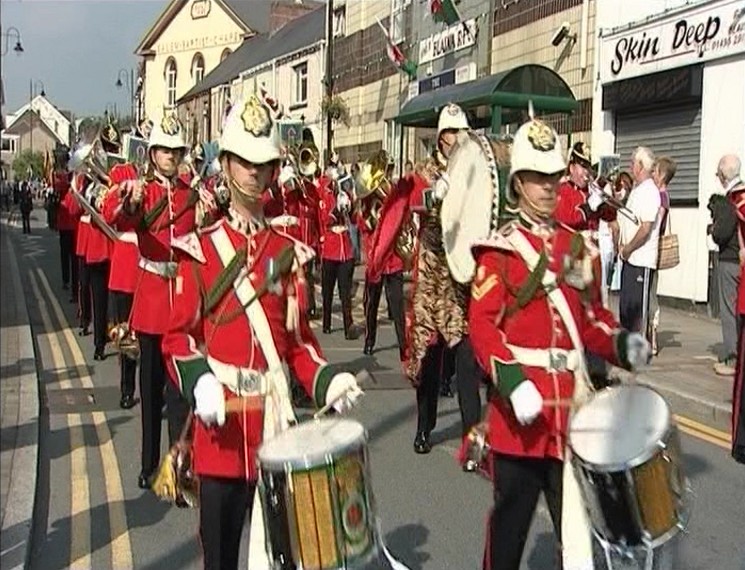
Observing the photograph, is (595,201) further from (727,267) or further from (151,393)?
(151,393)

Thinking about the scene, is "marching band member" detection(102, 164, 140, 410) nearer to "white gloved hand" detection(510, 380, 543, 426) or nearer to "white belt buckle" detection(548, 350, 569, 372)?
"white belt buckle" detection(548, 350, 569, 372)

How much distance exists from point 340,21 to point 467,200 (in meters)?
29.0

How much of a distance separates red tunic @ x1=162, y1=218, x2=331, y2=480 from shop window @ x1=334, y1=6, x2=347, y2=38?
30.4 meters

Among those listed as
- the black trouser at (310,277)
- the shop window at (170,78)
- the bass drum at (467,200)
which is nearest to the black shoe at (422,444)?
the black trouser at (310,277)

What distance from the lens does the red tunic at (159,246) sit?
21.0 ft

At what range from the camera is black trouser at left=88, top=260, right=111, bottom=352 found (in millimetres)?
10789

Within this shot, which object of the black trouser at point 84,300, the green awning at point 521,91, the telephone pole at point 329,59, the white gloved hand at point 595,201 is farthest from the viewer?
the telephone pole at point 329,59

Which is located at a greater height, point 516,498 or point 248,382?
point 248,382

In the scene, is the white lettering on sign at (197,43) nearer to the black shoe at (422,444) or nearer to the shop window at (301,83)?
the shop window at (301,83)

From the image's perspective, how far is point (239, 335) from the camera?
359 centimetres

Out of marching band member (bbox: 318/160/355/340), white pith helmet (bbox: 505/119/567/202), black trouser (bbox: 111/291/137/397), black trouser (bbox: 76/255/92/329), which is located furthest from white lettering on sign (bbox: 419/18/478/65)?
white pith helmet (bbox: 505/119/567/202)

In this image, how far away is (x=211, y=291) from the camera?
3.61m

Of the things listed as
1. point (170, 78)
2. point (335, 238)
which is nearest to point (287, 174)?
point (335, 238)

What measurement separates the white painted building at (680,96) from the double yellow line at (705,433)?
246 inches
